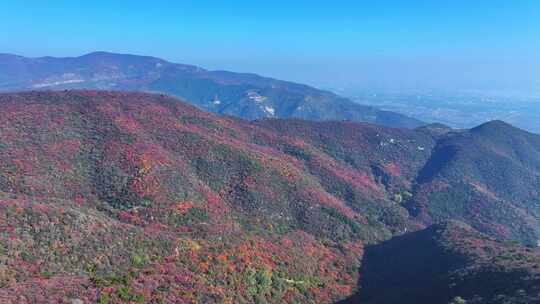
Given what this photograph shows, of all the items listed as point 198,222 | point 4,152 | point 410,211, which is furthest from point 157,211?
point 410,211

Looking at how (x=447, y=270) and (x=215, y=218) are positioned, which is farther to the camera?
(x=215, y=218)

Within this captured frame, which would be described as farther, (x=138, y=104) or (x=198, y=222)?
(x=138, y=104)

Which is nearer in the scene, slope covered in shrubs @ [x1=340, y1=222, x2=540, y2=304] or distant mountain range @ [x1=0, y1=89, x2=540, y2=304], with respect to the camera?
slope covered in shrubs @ [x1=340, y1=222, x2=540, y2=304]

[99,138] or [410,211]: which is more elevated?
[99,138]

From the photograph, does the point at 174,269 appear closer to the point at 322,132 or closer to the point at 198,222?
the point at 198,222

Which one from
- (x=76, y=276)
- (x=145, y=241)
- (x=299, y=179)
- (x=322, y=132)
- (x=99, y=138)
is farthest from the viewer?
(x=322, y=132)

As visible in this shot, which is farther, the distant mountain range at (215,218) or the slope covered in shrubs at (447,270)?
the distant mountain range at (215,218)

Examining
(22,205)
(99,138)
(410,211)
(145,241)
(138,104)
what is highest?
(138,104)

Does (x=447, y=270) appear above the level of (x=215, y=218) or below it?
below
